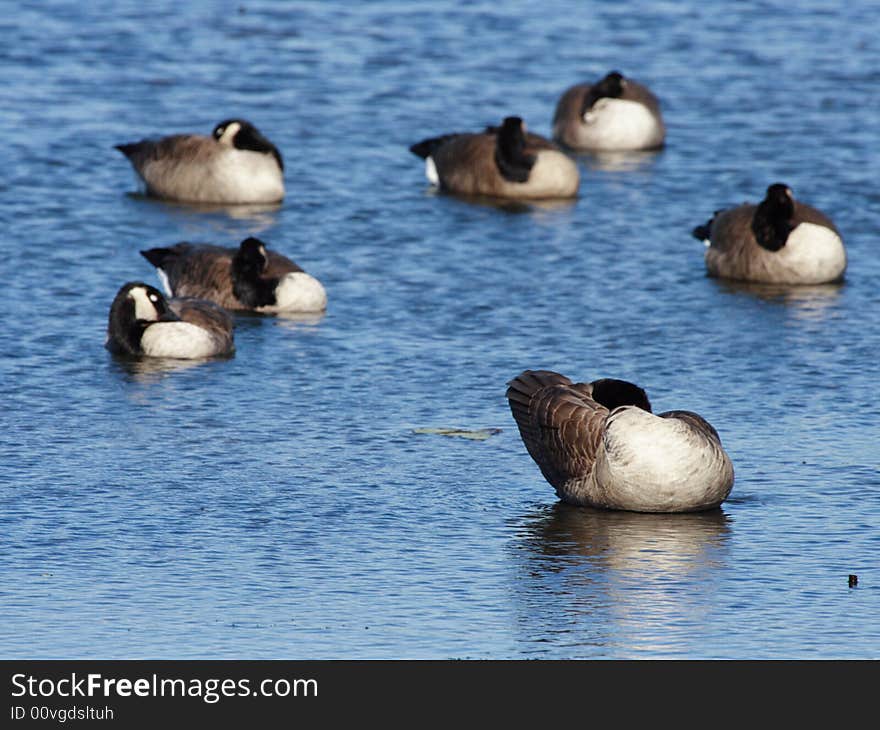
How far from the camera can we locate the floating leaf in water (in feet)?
46.6

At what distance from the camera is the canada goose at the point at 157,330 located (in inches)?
654

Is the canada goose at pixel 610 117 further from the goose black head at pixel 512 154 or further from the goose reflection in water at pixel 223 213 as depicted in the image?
the goose reflection in water at pixel 223 213

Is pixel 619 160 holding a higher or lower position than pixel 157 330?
higher

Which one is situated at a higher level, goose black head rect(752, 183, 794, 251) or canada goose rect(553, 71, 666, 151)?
canada goose rect(553, 71, 666, 151)

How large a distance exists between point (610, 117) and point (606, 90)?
1.24ft

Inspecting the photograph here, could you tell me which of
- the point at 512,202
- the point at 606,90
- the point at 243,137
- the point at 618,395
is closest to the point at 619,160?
the point at 606,90

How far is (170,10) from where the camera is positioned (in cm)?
3591

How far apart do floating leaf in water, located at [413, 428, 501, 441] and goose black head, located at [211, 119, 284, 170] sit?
922 cm

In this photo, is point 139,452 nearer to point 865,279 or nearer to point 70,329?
point 70,329

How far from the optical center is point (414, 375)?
626 inches

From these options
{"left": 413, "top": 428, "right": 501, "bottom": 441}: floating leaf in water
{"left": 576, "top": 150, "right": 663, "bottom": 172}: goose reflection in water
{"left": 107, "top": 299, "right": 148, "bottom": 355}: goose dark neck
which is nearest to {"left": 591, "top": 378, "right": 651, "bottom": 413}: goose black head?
{"left": 413, "top": 428, "right": 501, "bottom": 441}: floating leaf in water

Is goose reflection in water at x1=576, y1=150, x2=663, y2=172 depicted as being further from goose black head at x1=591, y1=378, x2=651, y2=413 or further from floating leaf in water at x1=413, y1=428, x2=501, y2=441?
goose black head at x1=591, y1=378, x2=651, y2=413

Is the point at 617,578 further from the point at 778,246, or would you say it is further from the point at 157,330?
the point at 778,246

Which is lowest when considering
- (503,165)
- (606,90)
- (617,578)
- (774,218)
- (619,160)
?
(617,578)
